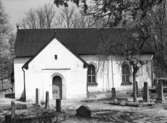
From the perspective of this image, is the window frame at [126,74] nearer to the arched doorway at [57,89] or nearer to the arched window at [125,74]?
the arched window at [125,74]

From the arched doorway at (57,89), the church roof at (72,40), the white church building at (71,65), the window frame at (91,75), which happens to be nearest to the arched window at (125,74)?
the white church building at (71,65)

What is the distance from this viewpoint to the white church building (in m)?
30.3

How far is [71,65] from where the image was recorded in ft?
100

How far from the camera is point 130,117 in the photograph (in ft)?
57.0

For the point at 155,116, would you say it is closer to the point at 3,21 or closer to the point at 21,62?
the point at 21,62

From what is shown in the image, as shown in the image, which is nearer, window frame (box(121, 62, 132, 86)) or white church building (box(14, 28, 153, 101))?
white church building (box(14, 28, 153, 101))

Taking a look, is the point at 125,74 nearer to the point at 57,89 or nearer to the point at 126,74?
the point at 126,74

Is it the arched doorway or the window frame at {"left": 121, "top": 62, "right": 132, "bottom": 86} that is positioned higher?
the window frame at {"left": 121, "top": 62, "right": 132, "bottom": 86}

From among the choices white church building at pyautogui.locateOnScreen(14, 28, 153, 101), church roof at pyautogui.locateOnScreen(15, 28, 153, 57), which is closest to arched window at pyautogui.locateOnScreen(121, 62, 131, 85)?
white church building at pyautogui.locateOnScreen(14, 28, 153, 101)

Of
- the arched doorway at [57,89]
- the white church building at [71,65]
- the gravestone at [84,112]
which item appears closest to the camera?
the gravestone at [84,112]

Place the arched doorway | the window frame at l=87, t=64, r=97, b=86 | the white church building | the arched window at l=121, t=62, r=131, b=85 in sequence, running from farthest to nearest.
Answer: the arched window at l=121, t=62, r=131, b=85 → the window frame at l=87, t=64, r=97, b=86 → the arched doorway → the white church building

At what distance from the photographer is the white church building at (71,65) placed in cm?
3027

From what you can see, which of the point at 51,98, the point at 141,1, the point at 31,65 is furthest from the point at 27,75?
the point at 141,1

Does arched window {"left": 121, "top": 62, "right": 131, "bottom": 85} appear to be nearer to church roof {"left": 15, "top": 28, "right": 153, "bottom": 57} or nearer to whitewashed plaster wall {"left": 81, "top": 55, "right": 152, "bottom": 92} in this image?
whitewashed plaster wall {"left": 81, "top": 55, "right": 152, "bottom": 92}
